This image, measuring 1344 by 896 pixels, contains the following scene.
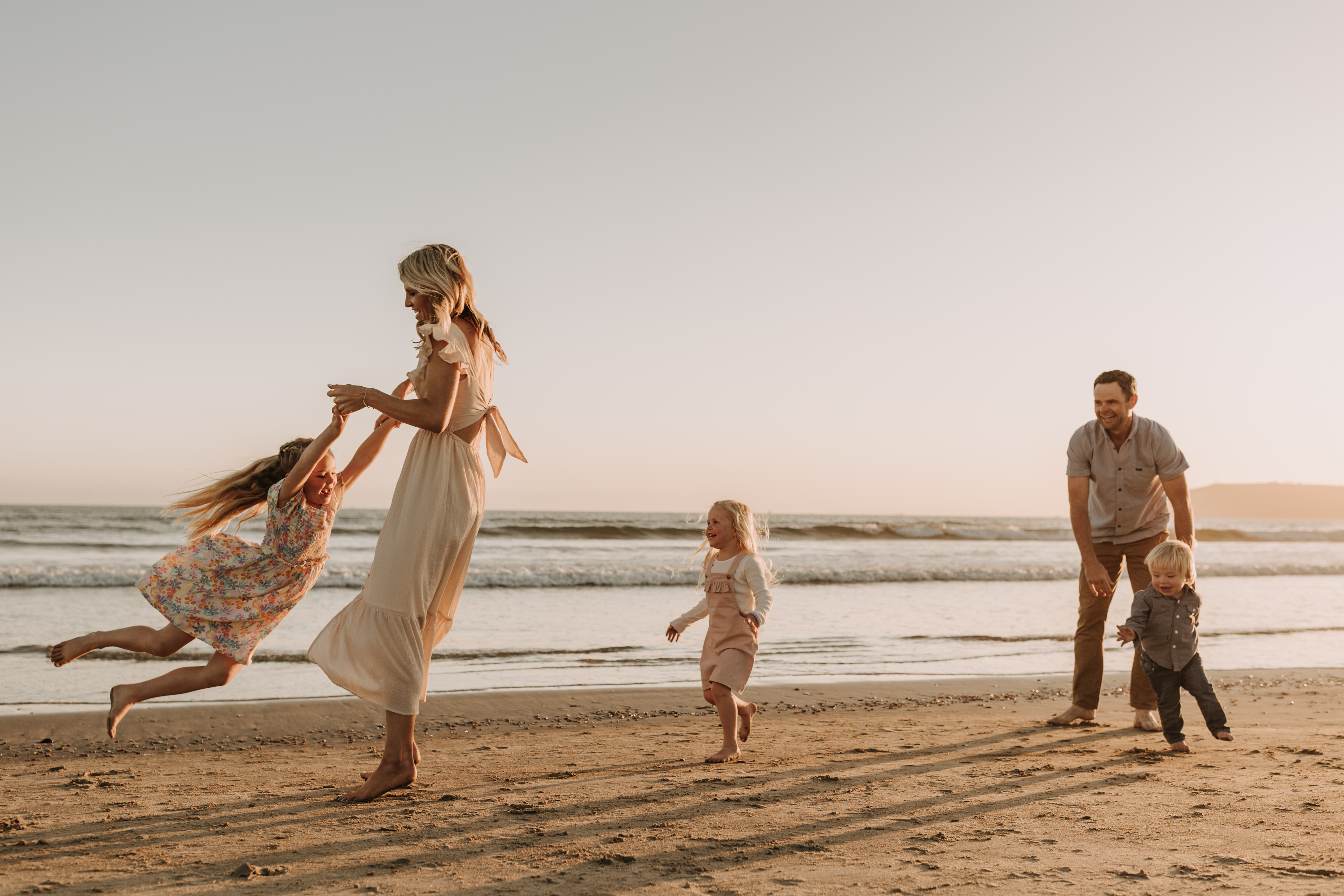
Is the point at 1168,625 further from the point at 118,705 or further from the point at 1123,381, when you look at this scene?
the point at 118,705

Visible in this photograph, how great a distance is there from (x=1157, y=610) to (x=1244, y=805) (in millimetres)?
1380

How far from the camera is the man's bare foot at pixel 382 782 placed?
11.8 ft

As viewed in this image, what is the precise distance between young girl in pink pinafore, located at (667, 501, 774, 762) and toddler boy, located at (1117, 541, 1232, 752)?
1.77m

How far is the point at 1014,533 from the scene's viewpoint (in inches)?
1670

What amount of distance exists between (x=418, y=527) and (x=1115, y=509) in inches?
153

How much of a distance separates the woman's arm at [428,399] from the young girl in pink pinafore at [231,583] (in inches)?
15.0

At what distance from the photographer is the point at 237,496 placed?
4.20 meters

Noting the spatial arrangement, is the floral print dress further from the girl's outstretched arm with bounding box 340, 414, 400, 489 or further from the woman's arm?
the woman's arm

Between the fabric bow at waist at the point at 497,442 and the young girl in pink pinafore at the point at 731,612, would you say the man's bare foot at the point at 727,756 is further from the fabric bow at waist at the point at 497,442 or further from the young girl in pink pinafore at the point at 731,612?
the fabric bow at waist at the point at 497,442

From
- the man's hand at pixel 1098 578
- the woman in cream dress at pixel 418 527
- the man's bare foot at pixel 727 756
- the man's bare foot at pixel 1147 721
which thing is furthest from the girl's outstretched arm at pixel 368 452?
the man's bare foot at pixel 1147 721

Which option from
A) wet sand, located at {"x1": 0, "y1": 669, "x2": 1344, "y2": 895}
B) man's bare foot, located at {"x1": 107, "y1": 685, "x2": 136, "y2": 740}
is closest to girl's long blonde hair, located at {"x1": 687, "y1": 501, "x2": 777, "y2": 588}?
wet sand, located at {"x1": 0, "y1": 669, "x2": 1344, "y2": 895}

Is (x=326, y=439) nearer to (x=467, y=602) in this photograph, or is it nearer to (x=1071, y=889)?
(x=1071, y=889)

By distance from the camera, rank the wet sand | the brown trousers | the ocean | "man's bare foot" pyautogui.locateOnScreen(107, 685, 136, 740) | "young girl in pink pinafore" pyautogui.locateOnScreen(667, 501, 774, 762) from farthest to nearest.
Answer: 1. the ocean
2. the brown trousers
3. "young girl in pink pinafore" pyautogui.locateOnScreen(667, 501, 774, 762)
4. "man's bare foot" pyautogui.locateOnScreen(107, 685, 136, 740)
5. the wet sand

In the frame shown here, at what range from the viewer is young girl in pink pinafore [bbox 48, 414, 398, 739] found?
393 centimetres
